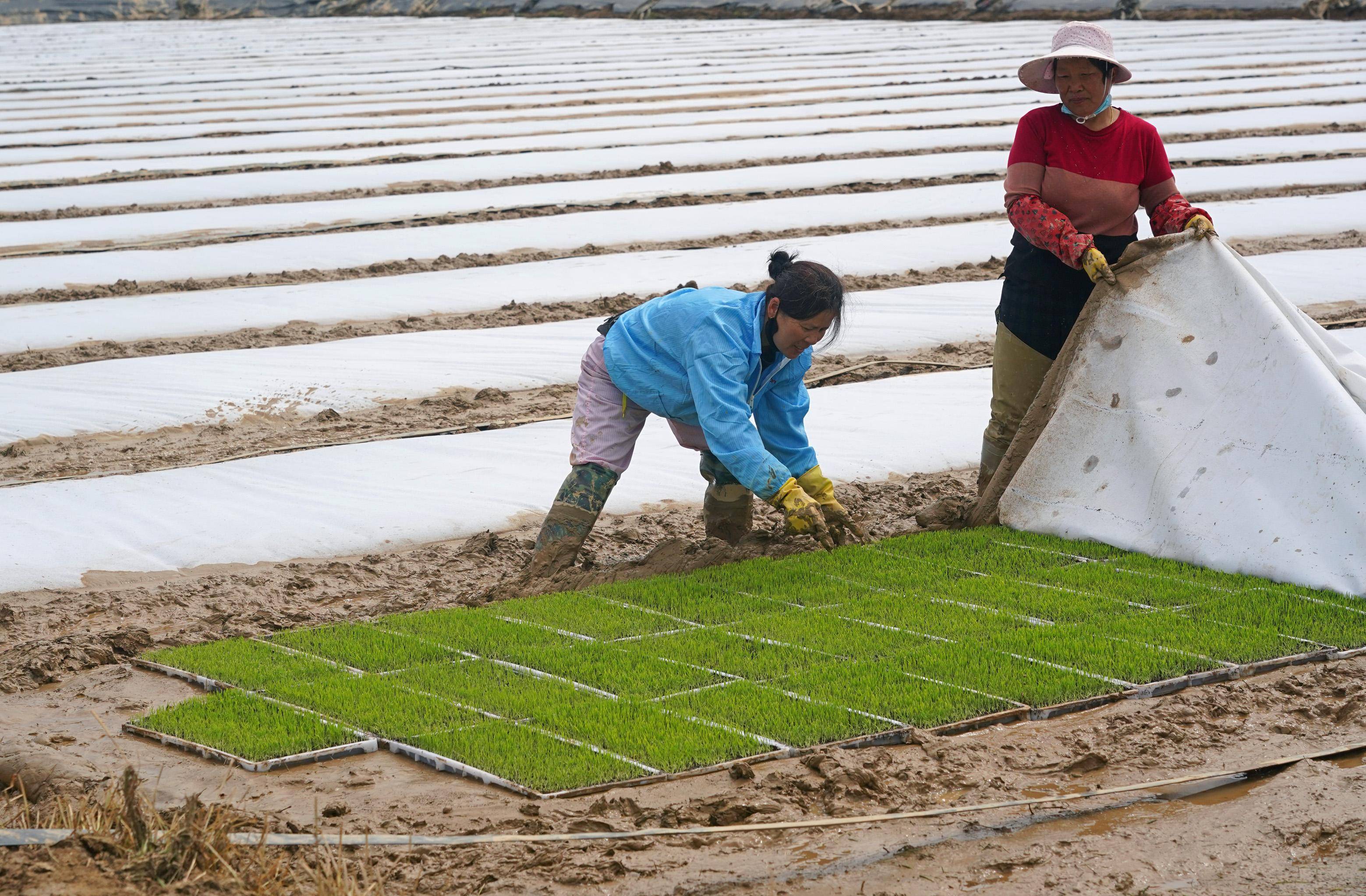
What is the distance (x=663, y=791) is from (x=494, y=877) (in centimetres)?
39

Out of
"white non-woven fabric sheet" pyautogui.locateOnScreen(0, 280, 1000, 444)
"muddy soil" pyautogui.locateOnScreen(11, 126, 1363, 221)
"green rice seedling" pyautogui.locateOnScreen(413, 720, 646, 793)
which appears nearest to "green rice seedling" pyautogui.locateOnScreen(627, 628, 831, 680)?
"green rice seedling" pyautogui.locateOnScreen(413, 720, 646, 793)

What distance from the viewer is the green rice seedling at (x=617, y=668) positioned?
9.25ft

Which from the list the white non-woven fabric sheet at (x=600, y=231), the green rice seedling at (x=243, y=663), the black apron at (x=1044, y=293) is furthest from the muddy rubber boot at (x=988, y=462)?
the white non-woven fabric sheet at (x=600, y=231)

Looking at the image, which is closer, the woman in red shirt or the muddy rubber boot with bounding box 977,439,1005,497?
the woman in red shirt

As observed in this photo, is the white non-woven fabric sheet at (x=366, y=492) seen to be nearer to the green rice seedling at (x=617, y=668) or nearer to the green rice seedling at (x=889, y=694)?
the green rice seedling at (x=617, y=668)

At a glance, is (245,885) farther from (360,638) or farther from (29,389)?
(29,389)

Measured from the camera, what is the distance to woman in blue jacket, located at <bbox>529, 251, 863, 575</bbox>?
3.24 metres

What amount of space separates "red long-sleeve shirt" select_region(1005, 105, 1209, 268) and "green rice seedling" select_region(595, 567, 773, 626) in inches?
46.8

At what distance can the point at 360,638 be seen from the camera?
321cm

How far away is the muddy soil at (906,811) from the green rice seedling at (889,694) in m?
0.08

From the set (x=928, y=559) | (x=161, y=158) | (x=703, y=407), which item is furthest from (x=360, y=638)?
(x=161, y=158)

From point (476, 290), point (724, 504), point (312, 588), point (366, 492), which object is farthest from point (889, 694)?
point (476, 290)

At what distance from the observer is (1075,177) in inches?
139

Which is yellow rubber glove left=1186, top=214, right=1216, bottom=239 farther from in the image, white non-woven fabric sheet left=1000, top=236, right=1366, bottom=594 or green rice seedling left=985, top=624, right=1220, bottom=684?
green rice seedling left=985, top=624, right=1220, bottom=684
